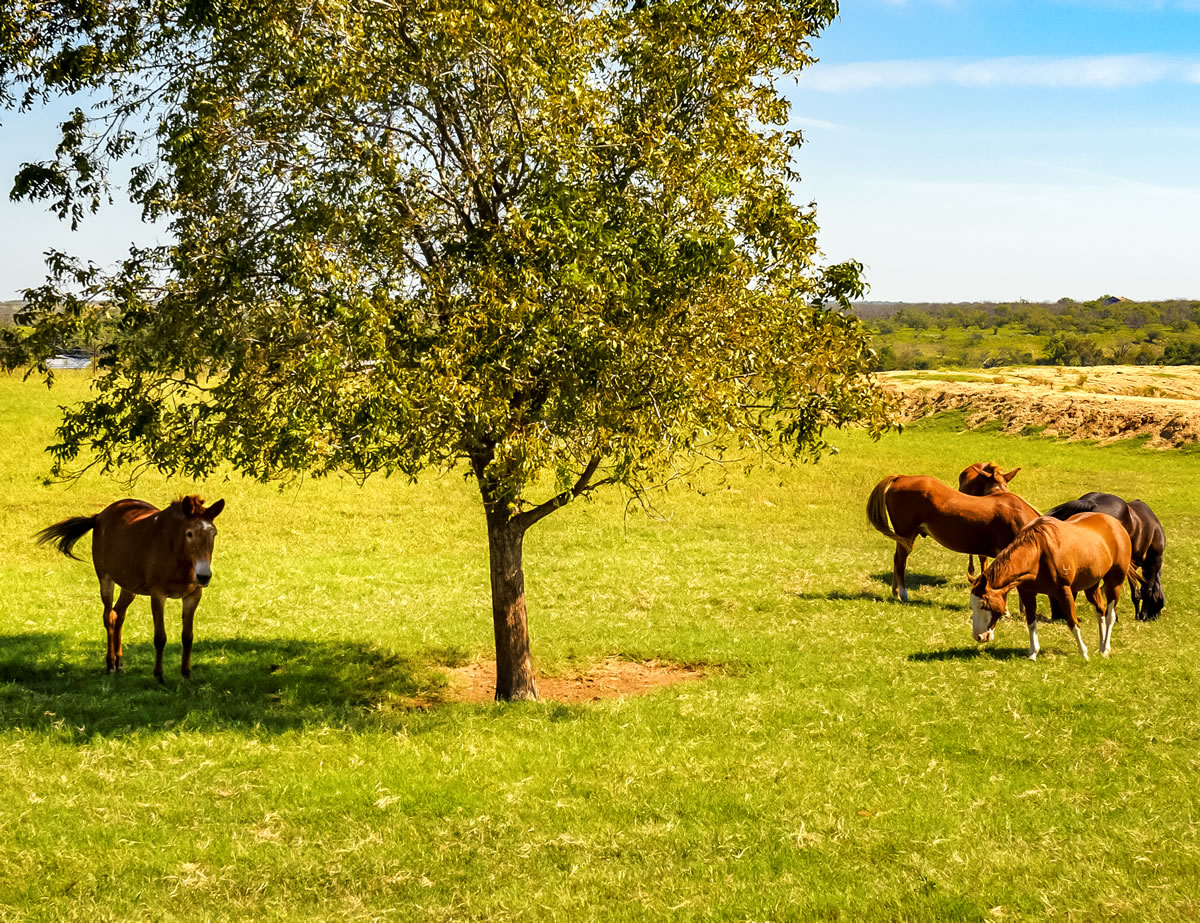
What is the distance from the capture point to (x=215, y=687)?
17.5 meters

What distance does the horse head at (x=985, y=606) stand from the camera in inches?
734

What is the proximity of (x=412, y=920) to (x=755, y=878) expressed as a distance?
11.2 feet

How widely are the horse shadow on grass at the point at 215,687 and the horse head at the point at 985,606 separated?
1030 cm

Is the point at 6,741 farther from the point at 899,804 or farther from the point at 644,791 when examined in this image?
the point at 899,804

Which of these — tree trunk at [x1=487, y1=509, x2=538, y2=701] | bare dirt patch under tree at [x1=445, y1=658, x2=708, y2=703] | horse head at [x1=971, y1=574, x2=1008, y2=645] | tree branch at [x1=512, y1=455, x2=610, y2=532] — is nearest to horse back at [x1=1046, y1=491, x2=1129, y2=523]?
horse head at [x1=971, y1=574, x2=1008, y2=645]

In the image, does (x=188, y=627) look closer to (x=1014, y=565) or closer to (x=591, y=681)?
(x=591, y=681)

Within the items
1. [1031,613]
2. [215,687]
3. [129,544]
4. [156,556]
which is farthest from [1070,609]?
[129,544]

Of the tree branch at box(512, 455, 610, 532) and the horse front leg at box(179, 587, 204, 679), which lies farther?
the horse front leg at box(179, 587, 204, 679)

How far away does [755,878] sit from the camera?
10.1m

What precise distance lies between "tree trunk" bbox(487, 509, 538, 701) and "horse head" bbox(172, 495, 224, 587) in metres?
4.71

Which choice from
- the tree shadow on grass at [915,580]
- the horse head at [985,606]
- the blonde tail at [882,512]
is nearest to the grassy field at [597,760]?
the tree shadow on grass at [915,580]

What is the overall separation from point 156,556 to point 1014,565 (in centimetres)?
1550

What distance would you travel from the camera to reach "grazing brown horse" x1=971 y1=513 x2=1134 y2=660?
18797mm

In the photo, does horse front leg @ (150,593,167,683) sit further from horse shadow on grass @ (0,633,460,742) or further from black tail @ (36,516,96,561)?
black tail @ (36,516,96,561)
